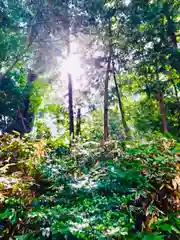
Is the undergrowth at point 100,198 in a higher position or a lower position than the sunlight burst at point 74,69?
lower

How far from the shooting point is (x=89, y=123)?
43.8 feet

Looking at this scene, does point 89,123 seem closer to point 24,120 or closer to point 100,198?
point 24,120

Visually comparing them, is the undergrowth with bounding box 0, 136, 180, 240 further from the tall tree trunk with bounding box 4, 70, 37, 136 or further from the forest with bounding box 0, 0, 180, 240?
the tall tree trunk with bounding box 4, 70, 37, 136

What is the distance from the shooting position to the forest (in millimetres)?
1905

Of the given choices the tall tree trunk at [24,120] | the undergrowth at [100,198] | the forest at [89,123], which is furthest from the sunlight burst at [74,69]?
the undergrowth at [100,198]

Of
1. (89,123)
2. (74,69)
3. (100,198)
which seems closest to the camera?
(100,198)

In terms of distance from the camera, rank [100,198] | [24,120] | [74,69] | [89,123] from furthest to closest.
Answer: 1. [89,123]
2. [24,120]
3. [74,69]
4. [100,198]

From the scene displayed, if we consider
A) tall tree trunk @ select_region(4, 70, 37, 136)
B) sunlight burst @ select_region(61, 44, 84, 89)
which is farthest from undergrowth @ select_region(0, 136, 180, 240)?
tall tree trunk @ select_region(4, 70, 37, 136)

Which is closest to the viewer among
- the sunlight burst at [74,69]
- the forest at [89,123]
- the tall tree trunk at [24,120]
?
the forest at [89,123]

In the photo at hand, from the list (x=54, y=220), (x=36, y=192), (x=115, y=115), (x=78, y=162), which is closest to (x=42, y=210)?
(x=54, y=220)

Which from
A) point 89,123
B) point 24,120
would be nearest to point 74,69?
point 24,120

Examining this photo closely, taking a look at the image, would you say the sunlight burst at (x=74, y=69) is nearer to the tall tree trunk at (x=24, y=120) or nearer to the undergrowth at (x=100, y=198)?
the tall tree trunk at (x=24, y=120)

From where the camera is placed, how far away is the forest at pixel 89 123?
6.25 feet

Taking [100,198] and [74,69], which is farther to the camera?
[74,69]
